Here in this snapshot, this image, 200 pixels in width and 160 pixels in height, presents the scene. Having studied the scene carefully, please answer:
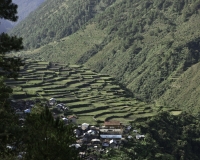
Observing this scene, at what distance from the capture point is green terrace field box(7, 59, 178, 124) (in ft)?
235

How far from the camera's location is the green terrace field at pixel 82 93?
235 feet

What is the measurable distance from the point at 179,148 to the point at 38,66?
6003cm

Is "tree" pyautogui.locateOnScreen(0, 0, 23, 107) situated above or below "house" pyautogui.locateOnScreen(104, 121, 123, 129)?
above

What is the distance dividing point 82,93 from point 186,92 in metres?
63.5

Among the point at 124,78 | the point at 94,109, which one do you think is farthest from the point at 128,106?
the point at 124,78

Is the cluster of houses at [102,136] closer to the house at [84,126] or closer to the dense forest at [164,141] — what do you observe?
the house at [84,126]

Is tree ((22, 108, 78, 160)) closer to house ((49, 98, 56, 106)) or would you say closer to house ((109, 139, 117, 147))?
house ((109, 139, 117, 147))

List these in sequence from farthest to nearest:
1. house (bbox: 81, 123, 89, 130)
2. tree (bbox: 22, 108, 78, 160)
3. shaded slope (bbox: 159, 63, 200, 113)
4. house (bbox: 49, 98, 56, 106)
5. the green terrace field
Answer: shaded slope (bbox: 159, 63, 200, 113)
the green terrace field
house (bbox: 49, 98, 56, 106)
house (bbox: 81, 123, 89, 130)
tree (bbox: 22, 108, 78, 160)

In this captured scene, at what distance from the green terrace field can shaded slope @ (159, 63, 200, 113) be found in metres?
34.8

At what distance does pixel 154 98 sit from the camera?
149625 millimetres

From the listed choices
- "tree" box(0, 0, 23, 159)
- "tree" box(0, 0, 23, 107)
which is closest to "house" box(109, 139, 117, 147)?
"tree" box(0, 0, 23, 159)

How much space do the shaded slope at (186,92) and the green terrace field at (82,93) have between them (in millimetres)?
34757

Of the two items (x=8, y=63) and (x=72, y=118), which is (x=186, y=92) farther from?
(x=8, y=63)

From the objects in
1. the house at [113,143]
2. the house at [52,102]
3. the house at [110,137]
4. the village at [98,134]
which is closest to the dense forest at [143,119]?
the village at [98,134]
